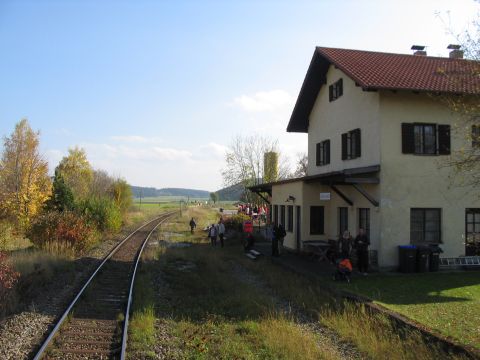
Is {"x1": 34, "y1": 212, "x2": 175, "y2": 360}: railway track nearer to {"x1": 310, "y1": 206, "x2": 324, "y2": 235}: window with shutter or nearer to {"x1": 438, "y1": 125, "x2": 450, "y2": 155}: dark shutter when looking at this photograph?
{"x1": 310, "y1": 206, "x2": 324, "y2": 235}: window with shutter

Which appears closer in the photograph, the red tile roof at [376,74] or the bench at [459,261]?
the red tile roof at [376,74]

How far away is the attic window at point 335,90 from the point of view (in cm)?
1866

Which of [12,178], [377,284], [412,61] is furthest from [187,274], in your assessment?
[12,178]

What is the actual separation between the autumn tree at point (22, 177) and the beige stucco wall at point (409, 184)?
19.6 metres

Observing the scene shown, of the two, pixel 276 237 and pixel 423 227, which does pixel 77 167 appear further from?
pixel 423 227

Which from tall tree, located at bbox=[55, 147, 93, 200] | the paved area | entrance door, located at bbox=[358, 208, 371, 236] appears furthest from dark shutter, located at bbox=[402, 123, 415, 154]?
Answer: tall tree, located at bbox=[55, 147, 93, 200]

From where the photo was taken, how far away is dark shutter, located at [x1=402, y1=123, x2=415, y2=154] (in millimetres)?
15077

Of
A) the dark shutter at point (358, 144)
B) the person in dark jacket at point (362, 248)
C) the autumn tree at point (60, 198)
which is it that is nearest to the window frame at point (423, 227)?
the person in dark jacket at point (362, 248)

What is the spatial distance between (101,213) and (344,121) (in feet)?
55.7

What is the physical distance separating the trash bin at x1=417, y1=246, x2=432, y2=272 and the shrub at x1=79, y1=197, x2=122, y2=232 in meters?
19.2

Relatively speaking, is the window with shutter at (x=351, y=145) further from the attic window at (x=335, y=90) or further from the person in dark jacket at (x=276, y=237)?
the person in dark jacket at (x=276, y=237)

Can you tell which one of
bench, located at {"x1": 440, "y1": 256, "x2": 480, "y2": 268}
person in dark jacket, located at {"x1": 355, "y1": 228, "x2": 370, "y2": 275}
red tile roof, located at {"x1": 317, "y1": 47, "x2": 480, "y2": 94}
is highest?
red tile roof, located at {"x1": 317, "y1": 47, "x2": 480, "y2": 94}

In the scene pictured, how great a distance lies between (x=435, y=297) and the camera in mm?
10992

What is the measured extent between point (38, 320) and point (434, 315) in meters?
7.91
